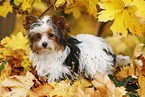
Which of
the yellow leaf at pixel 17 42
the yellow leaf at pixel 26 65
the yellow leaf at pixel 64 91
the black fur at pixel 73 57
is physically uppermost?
the yellow leaf at pixel 17 42

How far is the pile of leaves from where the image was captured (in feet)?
4.09

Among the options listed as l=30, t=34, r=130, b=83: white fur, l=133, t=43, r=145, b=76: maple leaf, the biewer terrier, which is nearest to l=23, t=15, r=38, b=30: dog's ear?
the biewer terrier

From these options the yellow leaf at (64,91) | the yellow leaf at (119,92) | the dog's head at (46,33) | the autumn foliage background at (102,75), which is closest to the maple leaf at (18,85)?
the autumn foliage background at (102,75)

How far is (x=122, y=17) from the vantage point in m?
1.45

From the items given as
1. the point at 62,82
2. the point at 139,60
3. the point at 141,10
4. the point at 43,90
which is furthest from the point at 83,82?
the point at 141,10

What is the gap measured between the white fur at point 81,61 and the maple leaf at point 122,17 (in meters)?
0.54

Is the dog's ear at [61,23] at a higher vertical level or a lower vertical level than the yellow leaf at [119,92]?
higher

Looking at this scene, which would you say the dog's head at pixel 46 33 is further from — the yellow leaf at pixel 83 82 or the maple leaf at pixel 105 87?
the maple leaf at pixel 105 87

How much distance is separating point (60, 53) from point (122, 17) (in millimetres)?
765

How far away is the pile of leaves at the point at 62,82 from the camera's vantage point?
1247 millimetres

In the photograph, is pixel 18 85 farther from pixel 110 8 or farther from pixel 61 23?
pixel 110 8

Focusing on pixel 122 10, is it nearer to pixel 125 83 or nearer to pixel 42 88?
pixel 125 83

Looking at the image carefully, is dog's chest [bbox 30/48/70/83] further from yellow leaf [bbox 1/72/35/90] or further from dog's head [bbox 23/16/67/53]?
yellow leaf [bbox 1/72/35/90]

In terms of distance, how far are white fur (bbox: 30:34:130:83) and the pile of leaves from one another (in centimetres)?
11
